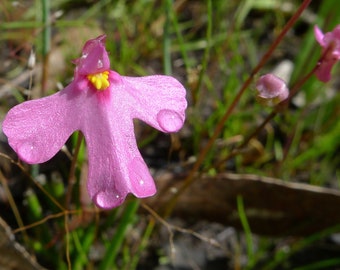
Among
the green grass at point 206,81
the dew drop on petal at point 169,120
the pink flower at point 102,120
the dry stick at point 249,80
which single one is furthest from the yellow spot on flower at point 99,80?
the green grass at point 206,81

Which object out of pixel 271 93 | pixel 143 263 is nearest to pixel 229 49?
pixel 143 263

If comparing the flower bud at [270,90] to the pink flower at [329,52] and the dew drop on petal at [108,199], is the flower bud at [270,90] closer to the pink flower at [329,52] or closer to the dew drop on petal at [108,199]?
the pink flower at [329,52]

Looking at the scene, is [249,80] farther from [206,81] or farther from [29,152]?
[206,81]

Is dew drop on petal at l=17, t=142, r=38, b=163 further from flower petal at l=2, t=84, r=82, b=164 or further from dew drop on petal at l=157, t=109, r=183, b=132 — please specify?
dew drop on petal at l=157, t=109, r=183, b=132

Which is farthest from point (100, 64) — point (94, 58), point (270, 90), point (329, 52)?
point (329, 52)

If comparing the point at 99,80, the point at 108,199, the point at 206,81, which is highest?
the point at 99,80

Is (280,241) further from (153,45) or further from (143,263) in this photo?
(153,45)

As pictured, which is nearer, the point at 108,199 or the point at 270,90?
the point at 108,199
